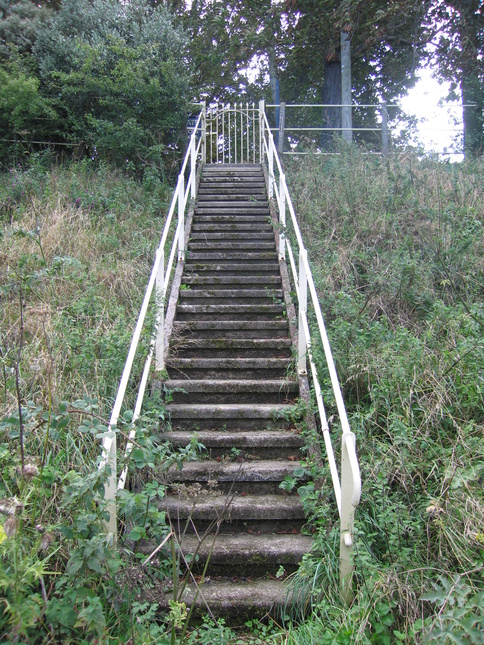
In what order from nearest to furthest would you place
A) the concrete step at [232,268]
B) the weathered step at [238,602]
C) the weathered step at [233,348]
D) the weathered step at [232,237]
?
the weathered step at [238,602], the weathered step at [233,348], the concrete step at [232,268], the weathered step at [232,237]

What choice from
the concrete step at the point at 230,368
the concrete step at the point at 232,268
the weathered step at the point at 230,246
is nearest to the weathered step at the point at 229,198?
the weathered step at the point at 230,246

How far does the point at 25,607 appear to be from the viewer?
1843mm

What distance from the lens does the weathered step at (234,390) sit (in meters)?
4.44

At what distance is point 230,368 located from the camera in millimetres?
4785

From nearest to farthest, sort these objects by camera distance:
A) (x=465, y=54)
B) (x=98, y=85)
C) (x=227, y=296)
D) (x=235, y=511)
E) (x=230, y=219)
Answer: (x=235, y=511) → (x=227, y=296) → (x=230, y=219) → (x=98, y=85) → (x=465, y=54)

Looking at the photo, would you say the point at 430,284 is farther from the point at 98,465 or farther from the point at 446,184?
the point at 98,465

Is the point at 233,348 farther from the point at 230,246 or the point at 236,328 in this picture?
the point at 230,246

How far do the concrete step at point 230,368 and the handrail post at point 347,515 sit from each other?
2.17 metres

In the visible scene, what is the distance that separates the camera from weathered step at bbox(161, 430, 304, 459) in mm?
3854

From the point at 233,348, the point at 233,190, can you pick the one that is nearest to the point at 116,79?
the point at 233,190

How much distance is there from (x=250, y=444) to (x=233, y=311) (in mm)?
2030

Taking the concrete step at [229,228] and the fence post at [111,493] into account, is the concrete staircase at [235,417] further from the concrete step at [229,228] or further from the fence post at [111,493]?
the fence post at [111,493]

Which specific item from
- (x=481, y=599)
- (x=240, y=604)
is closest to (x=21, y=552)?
(x=240, y=604)

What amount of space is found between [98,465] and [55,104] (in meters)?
8.60
